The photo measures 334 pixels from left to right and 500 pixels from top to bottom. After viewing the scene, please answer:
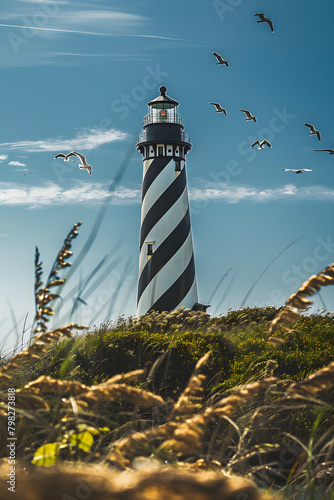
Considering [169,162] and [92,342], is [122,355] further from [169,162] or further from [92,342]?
[169,162]

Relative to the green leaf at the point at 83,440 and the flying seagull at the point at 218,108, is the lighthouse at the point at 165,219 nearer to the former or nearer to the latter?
the flying seagull at the point at 218,108

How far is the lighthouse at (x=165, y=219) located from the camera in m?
21.9

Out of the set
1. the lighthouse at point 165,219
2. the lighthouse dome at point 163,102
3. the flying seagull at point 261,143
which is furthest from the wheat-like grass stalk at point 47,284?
the lighthouse dome at point 163,102

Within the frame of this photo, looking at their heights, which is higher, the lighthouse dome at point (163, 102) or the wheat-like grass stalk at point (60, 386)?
the lighthouse dome at point (163, 102)

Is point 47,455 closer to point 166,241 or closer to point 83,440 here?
point 83,440

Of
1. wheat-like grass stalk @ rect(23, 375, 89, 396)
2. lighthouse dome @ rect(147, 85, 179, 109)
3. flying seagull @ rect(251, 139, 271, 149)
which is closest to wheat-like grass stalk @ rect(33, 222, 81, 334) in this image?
wheat-like grass stalk @ rect(23, 375, 89, 396)

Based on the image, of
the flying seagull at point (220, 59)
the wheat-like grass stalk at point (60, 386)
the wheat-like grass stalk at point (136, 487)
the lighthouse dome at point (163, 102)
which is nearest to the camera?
the wheat-like grass stalk at point (136, 487)

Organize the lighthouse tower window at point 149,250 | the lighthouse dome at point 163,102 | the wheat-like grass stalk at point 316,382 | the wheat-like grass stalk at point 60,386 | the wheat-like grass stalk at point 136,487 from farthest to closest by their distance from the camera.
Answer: the lighthouse dome at point 163,102
the lighthouse tower window at point 149,250
the wheat-like grass stalk at point 60,386
the wheat-like grass stalk at point 316,382
the wheat-like grass stalk at point 136,487

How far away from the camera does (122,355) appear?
855cm

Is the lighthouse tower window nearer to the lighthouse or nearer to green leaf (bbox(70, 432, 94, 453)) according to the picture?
the lighthouse

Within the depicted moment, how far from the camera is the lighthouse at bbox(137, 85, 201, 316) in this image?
21.9 meters

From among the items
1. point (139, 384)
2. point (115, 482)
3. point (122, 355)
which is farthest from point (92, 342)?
point (115, 482)

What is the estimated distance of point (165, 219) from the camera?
22172 mm

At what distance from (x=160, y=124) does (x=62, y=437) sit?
74.4ft
